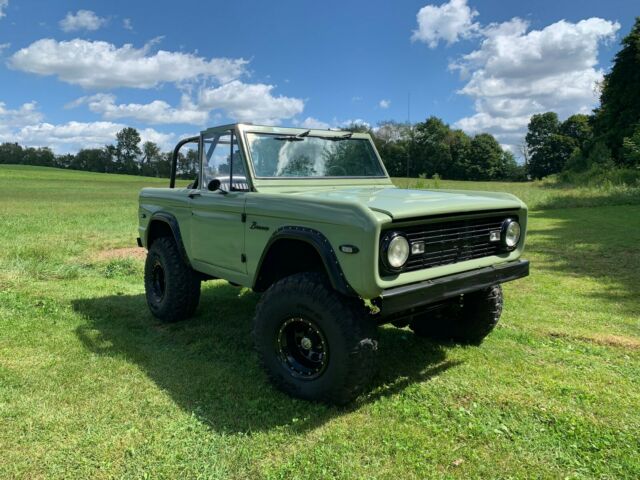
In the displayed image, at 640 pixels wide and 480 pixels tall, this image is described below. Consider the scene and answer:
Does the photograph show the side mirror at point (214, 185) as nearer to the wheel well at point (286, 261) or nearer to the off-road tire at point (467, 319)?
the wheel well at point (286, 261)

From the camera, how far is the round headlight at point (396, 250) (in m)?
3.15

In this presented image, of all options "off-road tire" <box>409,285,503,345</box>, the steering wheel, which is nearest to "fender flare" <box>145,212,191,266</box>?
the steering wheel

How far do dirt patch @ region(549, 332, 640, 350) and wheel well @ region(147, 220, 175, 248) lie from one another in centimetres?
427

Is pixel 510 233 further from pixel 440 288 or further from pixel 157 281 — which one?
pixel 157 281

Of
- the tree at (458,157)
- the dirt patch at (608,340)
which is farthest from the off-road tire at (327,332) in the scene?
the tree at (458,157)

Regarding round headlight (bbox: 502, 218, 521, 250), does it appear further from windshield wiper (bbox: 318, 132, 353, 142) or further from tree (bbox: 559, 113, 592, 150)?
tree (bbox: 559, 113, 592, 150)

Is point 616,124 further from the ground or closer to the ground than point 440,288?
further from the ground

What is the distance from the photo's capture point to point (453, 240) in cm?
363

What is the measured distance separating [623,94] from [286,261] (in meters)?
48.1

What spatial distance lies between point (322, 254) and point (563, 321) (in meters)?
3.61

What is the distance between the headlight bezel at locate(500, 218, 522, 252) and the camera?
4035 mm

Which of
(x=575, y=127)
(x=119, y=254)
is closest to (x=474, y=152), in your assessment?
(x=575, y=127)

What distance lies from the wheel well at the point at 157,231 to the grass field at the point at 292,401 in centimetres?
90

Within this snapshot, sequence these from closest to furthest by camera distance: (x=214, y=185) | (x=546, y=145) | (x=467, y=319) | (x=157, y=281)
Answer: (x=214, y=185)
(x=467, y=319)
(x=157, y=281)
(x=546, y=145)
